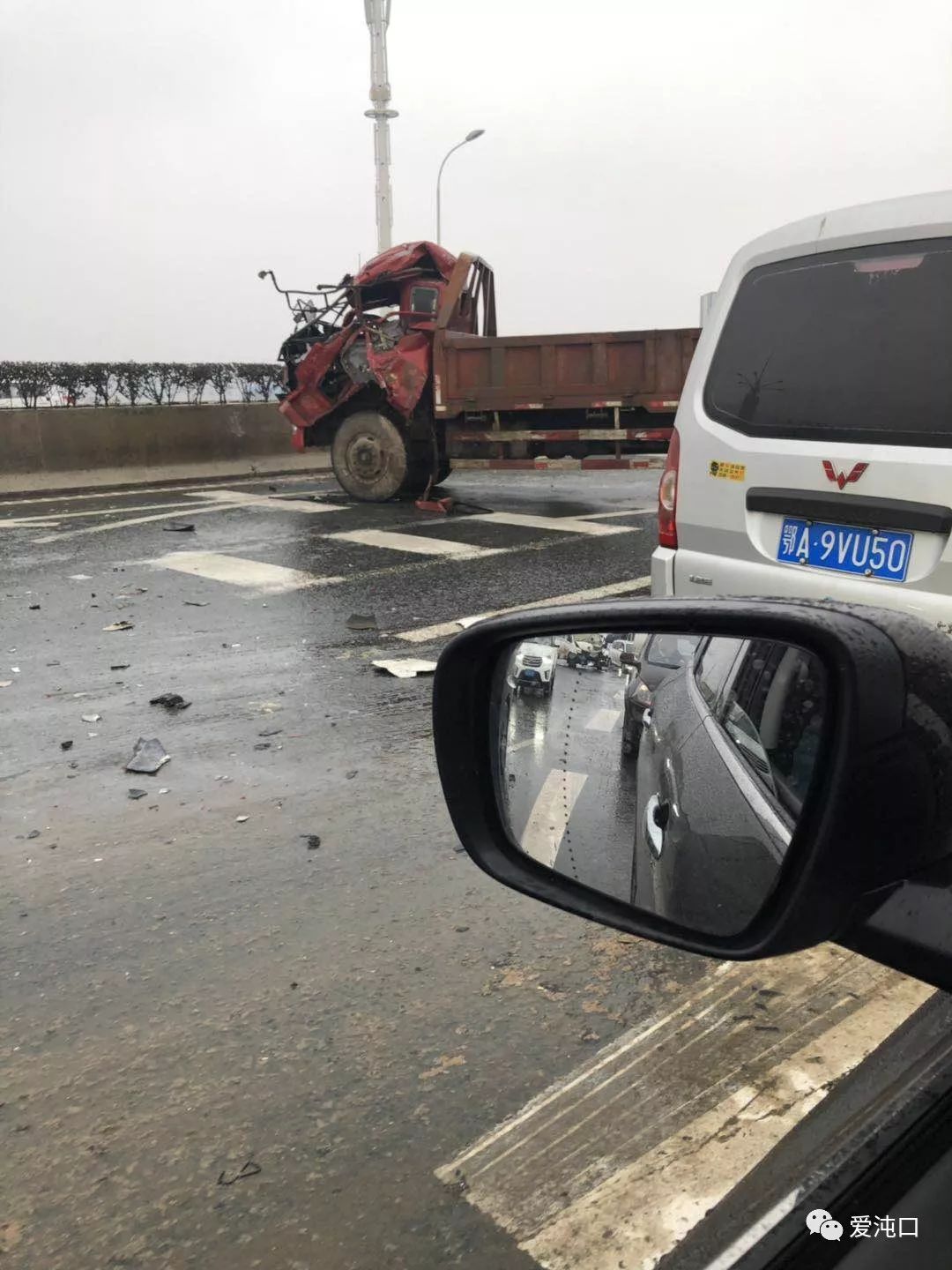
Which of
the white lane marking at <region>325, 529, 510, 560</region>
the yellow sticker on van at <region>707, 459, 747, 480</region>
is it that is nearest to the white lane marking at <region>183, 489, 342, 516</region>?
the white lane marking at <region>325, 529, 510, 560</region>

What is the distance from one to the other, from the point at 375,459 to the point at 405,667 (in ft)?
24.1

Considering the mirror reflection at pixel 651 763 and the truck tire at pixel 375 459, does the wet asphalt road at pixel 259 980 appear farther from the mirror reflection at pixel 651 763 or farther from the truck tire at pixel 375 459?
the truck tire at pixel 375 459

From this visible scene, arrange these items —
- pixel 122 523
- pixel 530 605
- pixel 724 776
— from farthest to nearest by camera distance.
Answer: pixel 122 523, pixel 530 605, pixel 724 776

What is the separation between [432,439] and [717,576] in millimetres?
9025

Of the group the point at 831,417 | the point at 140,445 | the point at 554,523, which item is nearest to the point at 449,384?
the point at 554,523

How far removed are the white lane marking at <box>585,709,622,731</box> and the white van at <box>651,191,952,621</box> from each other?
70.7 inches

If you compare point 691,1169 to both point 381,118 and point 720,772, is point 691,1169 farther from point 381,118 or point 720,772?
point 381,118

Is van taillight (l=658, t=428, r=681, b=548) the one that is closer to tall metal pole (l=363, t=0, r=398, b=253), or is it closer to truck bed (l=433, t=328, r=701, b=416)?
truck bed (l=433, t=328, r=701, b=416)

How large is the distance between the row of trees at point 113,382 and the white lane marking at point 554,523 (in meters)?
6.86

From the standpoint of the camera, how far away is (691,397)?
3740mm

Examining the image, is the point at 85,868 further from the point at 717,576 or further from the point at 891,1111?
the point at 891,1111

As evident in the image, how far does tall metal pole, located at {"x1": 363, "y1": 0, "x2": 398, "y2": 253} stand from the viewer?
23312mm

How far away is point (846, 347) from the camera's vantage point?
3.08 m

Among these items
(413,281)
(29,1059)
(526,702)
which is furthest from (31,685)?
(413,281)
